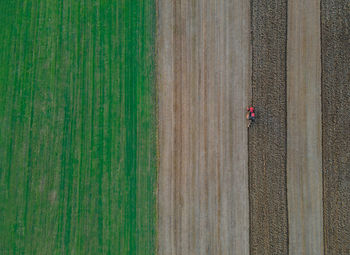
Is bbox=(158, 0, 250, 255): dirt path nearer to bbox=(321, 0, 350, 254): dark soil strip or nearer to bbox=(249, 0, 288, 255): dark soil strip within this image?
bbox=(249, 0, 288, 255): dark soil strip

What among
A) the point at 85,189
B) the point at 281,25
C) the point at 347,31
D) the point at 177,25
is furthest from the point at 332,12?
the point at 85,189

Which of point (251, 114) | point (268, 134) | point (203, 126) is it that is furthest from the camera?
point (203, 126)

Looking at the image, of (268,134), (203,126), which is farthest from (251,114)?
(203,126)

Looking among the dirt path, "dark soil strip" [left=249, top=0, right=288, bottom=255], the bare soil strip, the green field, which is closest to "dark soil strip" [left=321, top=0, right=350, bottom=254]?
the bare soil strip

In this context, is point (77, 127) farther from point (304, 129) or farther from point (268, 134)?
point (304, 129)

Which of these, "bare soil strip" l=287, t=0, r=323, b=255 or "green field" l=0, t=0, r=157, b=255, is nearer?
"bare soil strip" l=287, t=0, r=323, b=255

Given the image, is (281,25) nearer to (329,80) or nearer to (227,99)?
(329,80)

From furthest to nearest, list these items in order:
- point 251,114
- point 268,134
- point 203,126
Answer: point 203,126 < point 268,134 < point 251,114
